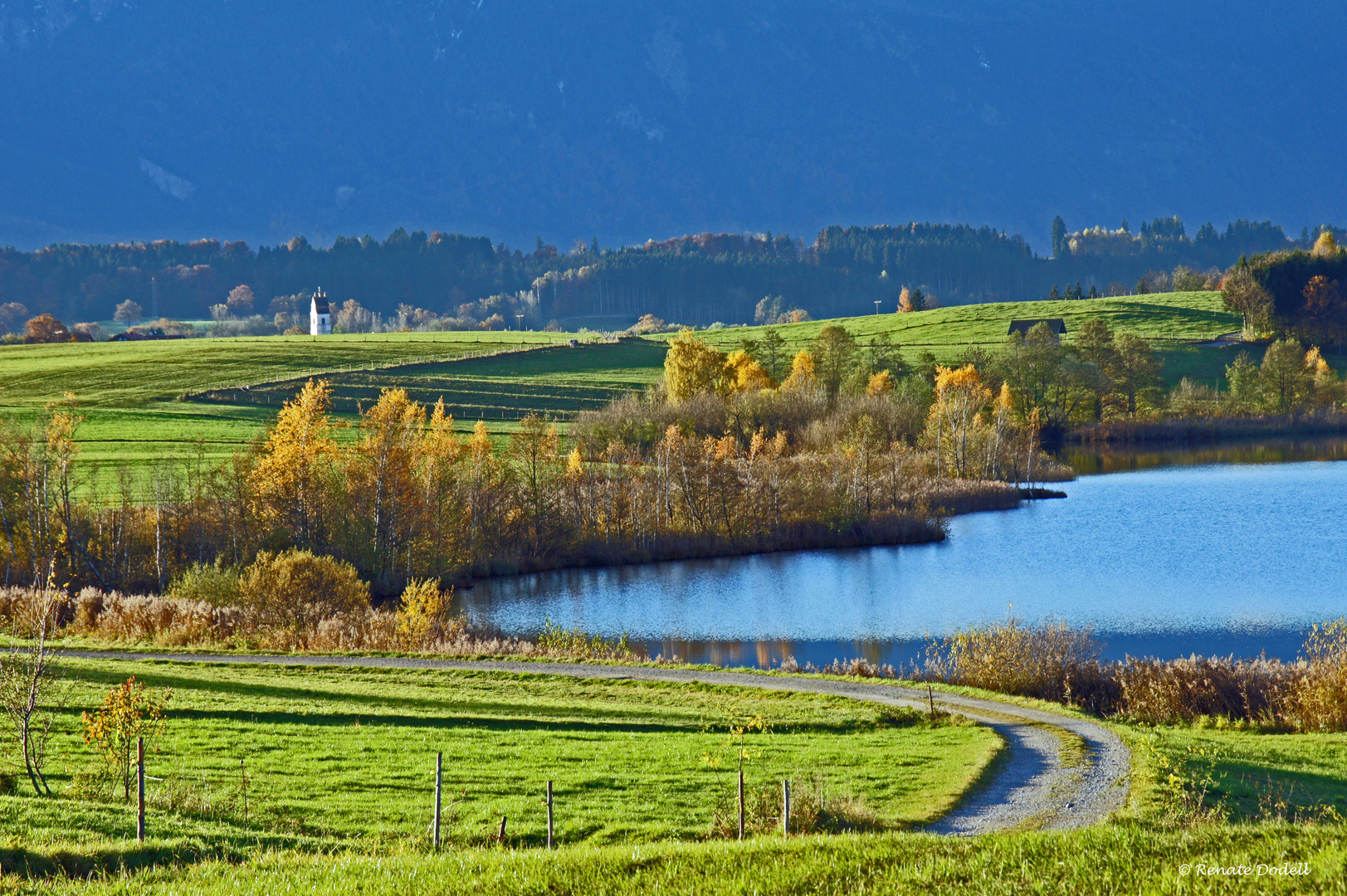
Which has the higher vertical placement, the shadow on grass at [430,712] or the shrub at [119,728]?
the shrub at [119,728]

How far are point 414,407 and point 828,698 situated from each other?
45388mm

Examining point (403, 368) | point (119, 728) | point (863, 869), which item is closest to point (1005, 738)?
point (863, 869)

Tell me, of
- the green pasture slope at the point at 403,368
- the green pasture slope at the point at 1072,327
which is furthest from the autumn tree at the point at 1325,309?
the green pasture slope at the point at 403,368

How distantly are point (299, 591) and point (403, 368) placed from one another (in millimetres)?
75850

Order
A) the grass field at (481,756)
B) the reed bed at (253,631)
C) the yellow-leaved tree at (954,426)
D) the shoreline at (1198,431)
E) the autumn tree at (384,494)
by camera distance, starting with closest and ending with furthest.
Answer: the grass field at (481,756) → the reed bed at (253,631) → the autumn tree at (384,494) → the yellow-leaved tree at (954,426) → the shoreline at (1198,431)

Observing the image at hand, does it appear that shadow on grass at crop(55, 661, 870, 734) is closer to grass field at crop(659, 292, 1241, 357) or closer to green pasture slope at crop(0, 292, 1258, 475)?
green pasture slope at crop(0, 292, 1258, 475)

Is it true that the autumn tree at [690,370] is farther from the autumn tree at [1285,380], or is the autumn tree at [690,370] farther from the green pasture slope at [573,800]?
the green pasture slope at [573,800]

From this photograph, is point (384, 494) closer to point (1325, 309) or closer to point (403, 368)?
point (403, 368)

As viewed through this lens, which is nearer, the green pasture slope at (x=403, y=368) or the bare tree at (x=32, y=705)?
the bare tree at (x=32, y=705)

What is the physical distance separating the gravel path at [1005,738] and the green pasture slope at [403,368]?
43087 mm

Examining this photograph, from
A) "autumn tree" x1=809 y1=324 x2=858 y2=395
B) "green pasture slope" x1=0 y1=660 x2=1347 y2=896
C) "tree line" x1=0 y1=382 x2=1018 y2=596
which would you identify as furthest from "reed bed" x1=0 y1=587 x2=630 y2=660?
"autumn tree" x1=809 y1=324 x2=858 y2=395

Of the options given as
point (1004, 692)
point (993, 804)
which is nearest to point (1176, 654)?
point (1004, 692)

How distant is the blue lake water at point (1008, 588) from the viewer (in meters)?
42.5

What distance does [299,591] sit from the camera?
143ft
